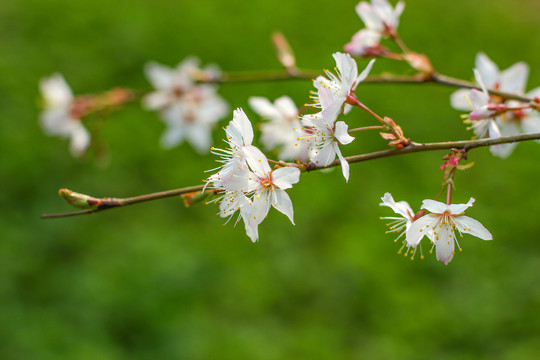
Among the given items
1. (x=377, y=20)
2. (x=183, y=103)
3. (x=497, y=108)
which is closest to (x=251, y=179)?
(x=497, y=108)

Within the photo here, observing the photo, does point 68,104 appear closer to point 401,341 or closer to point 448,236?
point 448,236

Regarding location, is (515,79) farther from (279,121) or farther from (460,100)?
(279,121)

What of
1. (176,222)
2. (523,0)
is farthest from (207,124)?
(523,0)

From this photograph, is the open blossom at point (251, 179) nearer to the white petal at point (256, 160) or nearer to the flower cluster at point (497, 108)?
the white petal at point (256, 160)

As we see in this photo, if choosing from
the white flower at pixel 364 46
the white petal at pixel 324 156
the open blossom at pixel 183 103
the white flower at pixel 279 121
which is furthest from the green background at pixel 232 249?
the white petal at pixel 324 156

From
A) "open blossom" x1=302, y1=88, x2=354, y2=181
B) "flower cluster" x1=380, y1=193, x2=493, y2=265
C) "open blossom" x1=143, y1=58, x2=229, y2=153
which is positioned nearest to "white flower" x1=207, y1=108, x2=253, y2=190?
"open blossom" x1=302, y1=88, x2=354, y2=181
